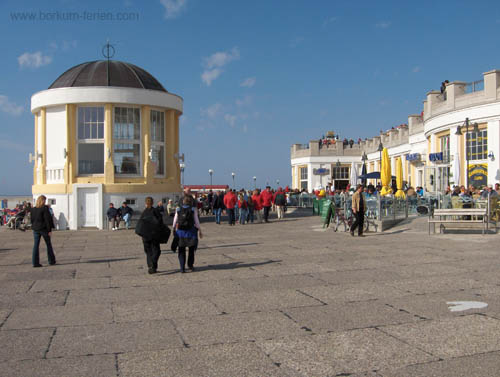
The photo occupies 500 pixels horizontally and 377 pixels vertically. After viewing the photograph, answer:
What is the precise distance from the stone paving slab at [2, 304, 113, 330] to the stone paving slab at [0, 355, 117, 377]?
1.40 meters

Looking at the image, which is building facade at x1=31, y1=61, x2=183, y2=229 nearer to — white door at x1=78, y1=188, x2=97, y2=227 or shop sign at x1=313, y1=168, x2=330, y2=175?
white door at x1=78, y1=188, x2=97, y2=227

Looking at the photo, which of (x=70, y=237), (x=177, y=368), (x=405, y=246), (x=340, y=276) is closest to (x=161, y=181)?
(x=70, y=237)

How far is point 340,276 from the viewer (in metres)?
9.14

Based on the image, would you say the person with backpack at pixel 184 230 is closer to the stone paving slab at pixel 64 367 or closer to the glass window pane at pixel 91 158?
the stone paving slab at pixel 64 367

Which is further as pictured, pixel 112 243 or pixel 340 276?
pixel 112 243

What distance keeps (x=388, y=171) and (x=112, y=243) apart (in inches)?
672

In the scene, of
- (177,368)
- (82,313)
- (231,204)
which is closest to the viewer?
(177,368)

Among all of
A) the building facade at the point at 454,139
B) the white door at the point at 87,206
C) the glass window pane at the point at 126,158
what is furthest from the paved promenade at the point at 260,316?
the building facade at the point at 454,139

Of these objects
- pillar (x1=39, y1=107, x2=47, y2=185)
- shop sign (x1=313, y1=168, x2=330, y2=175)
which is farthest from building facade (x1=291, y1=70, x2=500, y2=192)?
pillar (x1=39, y1=107, x2=47, y2=185)

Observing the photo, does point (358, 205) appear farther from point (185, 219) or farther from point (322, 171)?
point (322, 171)

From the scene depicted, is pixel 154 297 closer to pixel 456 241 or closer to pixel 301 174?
pixel 456 241

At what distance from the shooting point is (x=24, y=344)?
5531 millimetres

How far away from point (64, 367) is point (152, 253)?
5.36 m

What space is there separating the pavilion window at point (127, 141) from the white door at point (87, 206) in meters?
1.68
